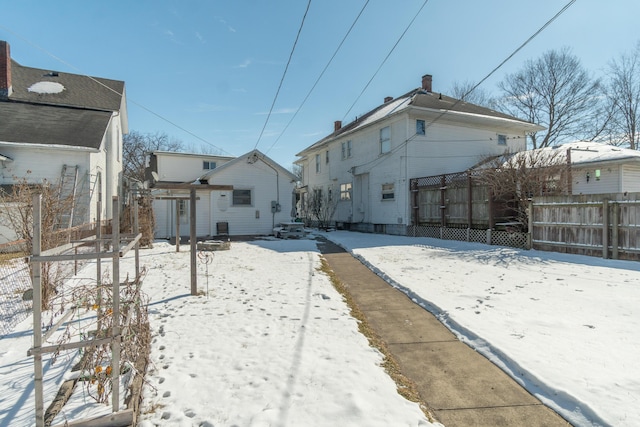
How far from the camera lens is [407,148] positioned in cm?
1720

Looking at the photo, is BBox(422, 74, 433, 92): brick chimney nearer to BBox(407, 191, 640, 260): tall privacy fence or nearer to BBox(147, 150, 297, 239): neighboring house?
BBox(147, 150, 297, 239): neighboring house

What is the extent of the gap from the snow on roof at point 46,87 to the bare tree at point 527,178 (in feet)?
66.9

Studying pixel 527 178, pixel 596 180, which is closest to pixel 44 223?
pixel 527 178

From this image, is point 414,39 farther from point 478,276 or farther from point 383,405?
point 383,405

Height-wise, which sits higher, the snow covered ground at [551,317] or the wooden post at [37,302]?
the wooden post at [37,302]

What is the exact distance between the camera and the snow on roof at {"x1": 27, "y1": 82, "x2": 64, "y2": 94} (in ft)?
53.1

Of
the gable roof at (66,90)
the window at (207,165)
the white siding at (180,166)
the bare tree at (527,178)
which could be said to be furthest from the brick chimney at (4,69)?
the bare tree at (527,178)

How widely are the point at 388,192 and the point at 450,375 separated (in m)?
15.7

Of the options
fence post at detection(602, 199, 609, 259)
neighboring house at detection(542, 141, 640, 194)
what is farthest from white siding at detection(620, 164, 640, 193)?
fence post at detection(602, 199, 609, 259)

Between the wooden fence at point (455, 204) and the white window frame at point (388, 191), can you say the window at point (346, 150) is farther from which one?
the wooden fence at point (455, 204)

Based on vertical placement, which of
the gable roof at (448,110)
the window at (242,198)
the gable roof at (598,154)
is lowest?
the window at (242,198)

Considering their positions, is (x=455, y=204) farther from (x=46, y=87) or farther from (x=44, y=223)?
(x=46, y=87)

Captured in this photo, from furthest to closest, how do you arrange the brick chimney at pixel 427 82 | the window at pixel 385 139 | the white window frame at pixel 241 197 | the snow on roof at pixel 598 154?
the brick chimney at pixel 427 82 → the white window frame at pixel 241 197 → the window at pixel 385 139 → the snow on roof at pixel 598 154

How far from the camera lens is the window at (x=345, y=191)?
22.7 metres
